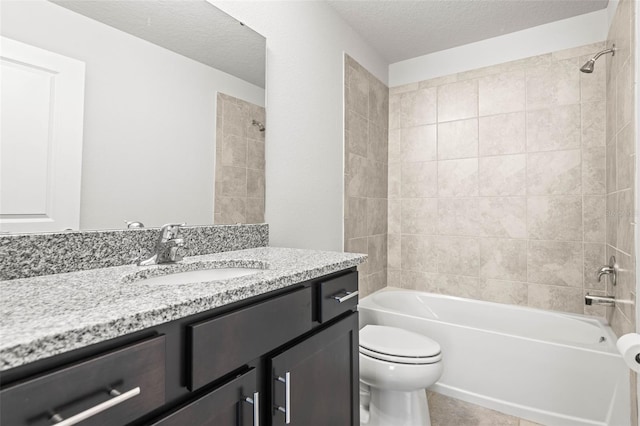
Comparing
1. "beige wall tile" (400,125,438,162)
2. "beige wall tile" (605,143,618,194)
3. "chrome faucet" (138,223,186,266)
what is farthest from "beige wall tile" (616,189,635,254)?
"chrome faucet" (138,223,186,266)

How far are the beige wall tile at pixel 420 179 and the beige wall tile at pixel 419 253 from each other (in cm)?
37

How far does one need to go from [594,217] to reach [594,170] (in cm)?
31

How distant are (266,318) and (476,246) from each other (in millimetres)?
2210

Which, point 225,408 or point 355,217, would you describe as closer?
point 225,408

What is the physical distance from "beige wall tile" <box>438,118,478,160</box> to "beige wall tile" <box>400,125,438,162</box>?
0.06 meters

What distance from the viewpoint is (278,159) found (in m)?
1.75

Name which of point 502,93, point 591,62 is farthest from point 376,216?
point 591,62

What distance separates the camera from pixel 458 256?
266 cm

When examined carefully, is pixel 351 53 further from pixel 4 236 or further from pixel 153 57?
pixel 4 236

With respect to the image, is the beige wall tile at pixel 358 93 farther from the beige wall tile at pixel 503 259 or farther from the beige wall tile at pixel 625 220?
the beige wall tile at pixel 625 220

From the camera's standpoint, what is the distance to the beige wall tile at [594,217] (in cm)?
217

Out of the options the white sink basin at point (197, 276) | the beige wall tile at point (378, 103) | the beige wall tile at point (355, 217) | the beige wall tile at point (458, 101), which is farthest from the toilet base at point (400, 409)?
the beige wall tile at point (458, 101)

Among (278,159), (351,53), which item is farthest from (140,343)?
(351,53)

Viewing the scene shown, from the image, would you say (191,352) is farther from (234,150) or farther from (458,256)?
(458,256)
